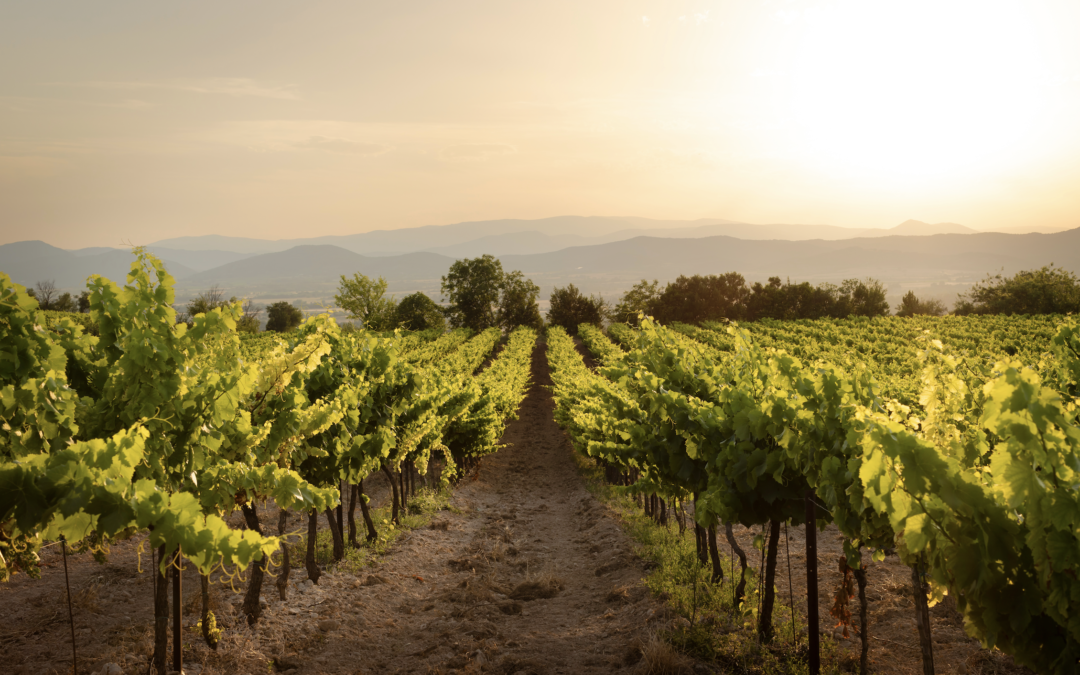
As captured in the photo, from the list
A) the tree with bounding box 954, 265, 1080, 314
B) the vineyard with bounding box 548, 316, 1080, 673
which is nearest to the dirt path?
the vineyard with bounding box 548, 316, 1080, 673

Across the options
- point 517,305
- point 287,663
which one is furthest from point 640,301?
point 287,663

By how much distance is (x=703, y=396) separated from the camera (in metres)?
8.97

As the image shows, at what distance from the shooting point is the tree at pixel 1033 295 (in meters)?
65.1

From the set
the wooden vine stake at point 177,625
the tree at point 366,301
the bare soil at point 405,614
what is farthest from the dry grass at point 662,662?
the tree at point 366,301

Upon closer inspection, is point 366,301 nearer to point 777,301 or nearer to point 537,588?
point 777,301

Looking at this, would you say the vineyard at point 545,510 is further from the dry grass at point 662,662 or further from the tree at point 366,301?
the tree at point 366,301

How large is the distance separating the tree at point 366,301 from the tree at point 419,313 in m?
2.36

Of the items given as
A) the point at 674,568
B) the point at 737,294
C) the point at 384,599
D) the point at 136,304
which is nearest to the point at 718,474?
the point at 674,568

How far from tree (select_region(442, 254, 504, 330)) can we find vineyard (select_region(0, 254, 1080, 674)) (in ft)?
226

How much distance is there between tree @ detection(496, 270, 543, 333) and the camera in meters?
83.6

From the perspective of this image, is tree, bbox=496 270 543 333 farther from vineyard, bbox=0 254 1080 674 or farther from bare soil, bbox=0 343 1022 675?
bare soil, bbox=0 343 1022 675

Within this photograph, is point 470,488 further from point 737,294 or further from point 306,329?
point 737,294

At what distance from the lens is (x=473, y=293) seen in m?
82.1

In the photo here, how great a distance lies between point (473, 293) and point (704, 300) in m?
33.8
